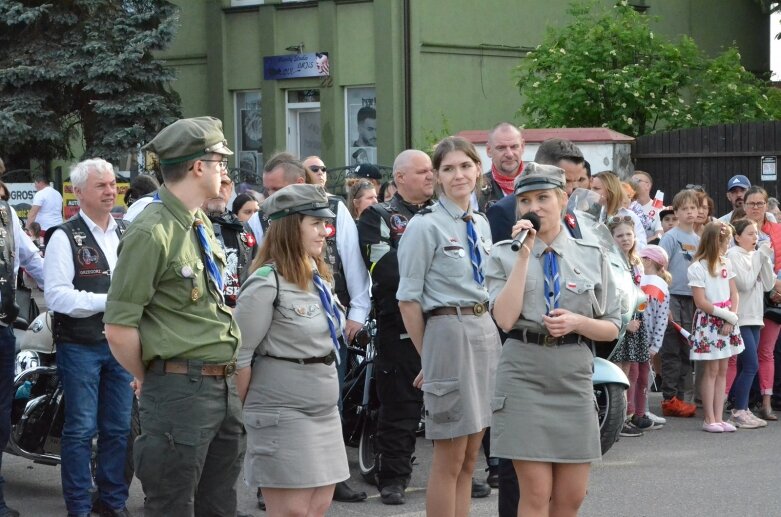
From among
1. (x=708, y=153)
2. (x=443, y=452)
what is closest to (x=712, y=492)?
(x=443, y=452)

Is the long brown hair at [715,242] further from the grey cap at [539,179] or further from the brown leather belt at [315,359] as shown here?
the brown leather belt at [315,359]

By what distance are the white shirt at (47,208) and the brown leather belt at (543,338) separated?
16928 millimetres

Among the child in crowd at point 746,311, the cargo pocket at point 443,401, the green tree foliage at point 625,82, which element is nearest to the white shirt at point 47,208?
the green tree foliage at point 625,82

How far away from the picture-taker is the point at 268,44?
25391mm

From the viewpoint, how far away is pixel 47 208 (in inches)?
847

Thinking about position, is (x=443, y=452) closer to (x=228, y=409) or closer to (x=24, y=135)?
(x=228, y=409)

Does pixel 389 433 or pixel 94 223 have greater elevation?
pixel 94 223

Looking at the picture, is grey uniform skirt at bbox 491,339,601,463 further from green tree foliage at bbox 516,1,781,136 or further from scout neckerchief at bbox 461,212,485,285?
green tree foliage at bbox 516,1,781,136

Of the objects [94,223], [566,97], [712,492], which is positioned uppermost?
[566,97]

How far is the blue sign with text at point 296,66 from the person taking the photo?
24656 millimetres

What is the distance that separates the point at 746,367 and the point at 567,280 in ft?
19.7

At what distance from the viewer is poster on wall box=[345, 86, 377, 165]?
2445 centimetres

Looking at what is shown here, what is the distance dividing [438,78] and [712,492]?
16.3 metres

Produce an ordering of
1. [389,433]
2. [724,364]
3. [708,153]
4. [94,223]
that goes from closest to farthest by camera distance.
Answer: [94,223], [389,433], [724,364], [708,153]
